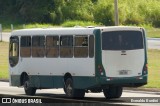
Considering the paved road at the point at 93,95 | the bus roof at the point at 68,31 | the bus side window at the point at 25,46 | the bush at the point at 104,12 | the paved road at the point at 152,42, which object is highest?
the bush at the point at 104,12

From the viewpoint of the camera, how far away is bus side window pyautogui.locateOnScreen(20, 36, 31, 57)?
29422mm

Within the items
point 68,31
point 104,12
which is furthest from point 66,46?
point 104,12

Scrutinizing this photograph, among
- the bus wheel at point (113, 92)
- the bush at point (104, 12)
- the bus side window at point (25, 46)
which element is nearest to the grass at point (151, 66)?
the bus wheel at point (113, 92)

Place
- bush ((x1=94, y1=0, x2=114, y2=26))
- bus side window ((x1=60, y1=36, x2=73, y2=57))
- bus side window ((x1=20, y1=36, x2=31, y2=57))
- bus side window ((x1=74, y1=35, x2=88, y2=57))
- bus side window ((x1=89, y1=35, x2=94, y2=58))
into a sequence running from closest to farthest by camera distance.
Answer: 1. bus side window ((x1=89, y1=35, x2=94, y2=58))
2. bus side window ((x1=74, y1=35, x2=88, y2=57))
3. bus side window ((x1=60, y1=36, x2=73, y2=57))
4. bus side window ((x1=20, y1=36, x2=31, y2=57))
5. bush ((x1=94, y1=0, x2=114, y2=26))

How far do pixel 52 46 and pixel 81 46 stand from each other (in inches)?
78.2

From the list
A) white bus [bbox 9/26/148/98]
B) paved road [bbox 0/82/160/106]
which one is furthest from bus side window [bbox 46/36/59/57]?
paved road [bbox 0/82/160/106]

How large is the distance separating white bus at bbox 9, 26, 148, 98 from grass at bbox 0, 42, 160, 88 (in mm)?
5576

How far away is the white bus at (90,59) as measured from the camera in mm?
25672

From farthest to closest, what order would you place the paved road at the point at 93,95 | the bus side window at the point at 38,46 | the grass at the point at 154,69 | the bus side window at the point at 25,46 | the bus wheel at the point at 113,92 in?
the grass at the point at 154,69 < the bus side window at the point at 25,46 < the bus side window at the point at 38,46 < the bus wheel at the point at 113,92 < the paved road at the point at 93,95

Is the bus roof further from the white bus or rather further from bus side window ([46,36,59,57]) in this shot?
bus side window ([46,36,59,57])

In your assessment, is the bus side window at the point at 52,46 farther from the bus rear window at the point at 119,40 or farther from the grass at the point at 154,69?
the grass at the point at 154,69

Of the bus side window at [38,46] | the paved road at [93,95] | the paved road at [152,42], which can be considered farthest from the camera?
the paved road at [152,42]

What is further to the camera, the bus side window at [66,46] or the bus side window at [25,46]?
the bus side window at [25,46]

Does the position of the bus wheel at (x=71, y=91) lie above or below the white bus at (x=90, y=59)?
below
